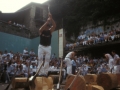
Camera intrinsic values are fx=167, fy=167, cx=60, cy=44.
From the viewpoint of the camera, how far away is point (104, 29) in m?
24.8

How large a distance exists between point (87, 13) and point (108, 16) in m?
4.54

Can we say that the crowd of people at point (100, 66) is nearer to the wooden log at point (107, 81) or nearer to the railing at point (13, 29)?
the wooden log at point (107, 81)

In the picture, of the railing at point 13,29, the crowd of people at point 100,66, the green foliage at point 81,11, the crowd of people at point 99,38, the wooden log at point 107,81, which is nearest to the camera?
the wooden log at point 107,81

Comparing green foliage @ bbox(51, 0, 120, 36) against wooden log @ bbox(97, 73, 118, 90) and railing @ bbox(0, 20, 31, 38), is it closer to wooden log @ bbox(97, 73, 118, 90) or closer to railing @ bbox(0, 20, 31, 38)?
railing @ bbox(0, 20, 31, 38)

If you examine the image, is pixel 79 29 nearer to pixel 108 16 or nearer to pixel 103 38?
pixel 108 16

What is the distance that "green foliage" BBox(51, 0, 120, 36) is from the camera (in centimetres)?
2546

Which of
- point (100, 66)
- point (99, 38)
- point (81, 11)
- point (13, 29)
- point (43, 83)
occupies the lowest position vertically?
point (43, 83)

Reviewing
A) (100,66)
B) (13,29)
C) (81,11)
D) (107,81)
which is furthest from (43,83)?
(81,11)

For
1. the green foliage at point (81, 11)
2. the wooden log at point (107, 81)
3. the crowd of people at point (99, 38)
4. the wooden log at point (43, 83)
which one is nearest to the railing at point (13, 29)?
the crowd of people at point (99, 38)

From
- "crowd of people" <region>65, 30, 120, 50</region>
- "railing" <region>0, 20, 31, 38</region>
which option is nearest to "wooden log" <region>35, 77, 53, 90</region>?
"crowd of people" <region>65, 30, 120, 50</region>

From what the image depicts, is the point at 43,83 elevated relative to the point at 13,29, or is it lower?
lower

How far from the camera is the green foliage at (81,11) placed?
83.5ft

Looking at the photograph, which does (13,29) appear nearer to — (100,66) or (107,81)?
(100,66)

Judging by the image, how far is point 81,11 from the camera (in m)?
30.0
